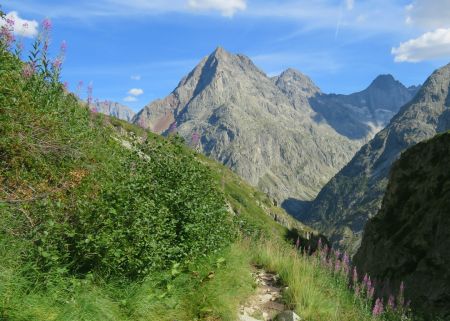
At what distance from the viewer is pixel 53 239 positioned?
6.83m

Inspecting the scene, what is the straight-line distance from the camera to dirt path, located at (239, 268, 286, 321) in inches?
385

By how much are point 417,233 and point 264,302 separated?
10086 mm

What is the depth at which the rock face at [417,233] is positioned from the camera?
14508 mm

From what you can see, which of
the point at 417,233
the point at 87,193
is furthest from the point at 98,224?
the point at 417,233

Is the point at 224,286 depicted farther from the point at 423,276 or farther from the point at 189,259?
the point at 423,276

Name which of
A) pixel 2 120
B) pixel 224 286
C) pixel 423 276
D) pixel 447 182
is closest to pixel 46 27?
pixel 2 120

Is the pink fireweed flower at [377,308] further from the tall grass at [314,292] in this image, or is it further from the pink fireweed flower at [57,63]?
the pink fireweed flower at [57,63]

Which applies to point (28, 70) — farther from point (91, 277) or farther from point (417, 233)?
point (417, 233)

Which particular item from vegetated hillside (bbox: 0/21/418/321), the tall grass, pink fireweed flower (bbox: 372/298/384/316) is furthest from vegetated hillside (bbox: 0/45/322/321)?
pink fireweed flower (bbox: 372/298/384/316)

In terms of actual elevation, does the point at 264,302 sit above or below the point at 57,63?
below

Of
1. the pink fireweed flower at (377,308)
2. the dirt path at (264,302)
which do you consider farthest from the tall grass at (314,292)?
the pink fireweed flower at (377,308)

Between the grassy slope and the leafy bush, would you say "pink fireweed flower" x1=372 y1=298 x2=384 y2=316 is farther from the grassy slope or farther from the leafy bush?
the leafy bush

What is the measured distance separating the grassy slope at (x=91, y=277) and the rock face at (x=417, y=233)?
3.04 metres

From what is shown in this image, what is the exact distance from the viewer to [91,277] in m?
6.86
